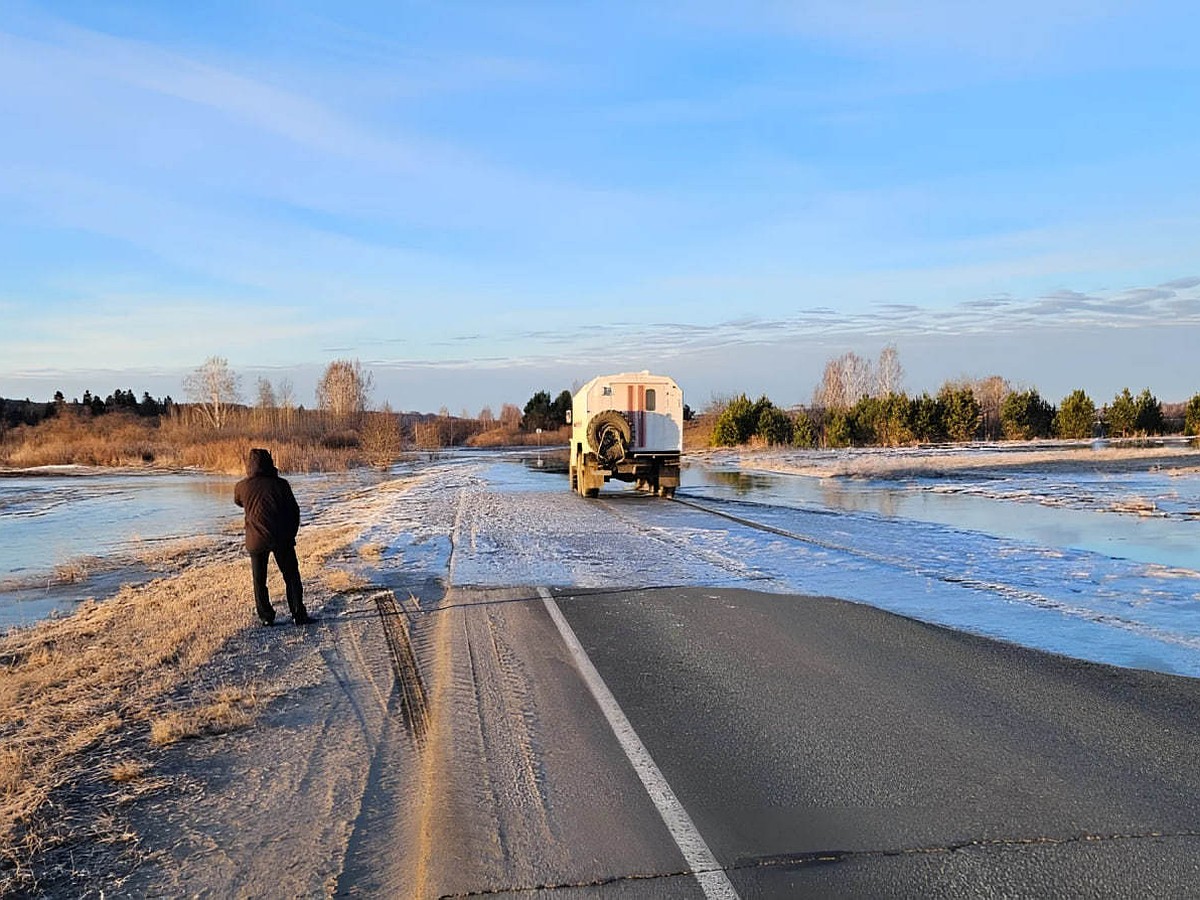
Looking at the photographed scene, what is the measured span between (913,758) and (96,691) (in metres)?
6.35

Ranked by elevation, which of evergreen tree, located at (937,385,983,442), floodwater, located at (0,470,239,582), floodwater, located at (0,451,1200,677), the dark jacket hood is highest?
evergreen tree, located at (937,385,983,442)

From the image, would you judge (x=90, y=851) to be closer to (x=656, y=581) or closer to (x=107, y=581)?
(x=656, y=581)

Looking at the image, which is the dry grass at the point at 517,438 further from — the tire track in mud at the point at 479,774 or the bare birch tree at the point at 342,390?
the tire track in mud at the point at 479,774

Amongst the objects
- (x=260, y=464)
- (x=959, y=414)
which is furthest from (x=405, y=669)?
(x=959, y=414)

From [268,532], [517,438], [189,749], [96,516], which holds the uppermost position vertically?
[517,438]

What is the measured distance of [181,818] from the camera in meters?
5.09

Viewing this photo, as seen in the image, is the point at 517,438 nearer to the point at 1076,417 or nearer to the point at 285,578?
the point at 1076,417

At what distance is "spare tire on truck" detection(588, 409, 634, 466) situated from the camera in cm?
2645

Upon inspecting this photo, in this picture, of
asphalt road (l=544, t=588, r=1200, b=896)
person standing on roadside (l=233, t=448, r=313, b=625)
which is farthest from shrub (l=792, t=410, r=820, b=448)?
person standing on roadside (l=233, t=448, r=313, b=625)

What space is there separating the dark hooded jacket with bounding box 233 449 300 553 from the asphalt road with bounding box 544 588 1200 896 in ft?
11.3

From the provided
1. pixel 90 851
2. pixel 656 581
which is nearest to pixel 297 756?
pixel 90 851

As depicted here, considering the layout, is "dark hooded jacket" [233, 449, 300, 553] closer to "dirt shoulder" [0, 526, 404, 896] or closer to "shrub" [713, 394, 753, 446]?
"dirt shoulder" [0, 526, 404, 896]

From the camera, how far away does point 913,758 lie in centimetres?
585

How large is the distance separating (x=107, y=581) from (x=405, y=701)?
10.7 metres
